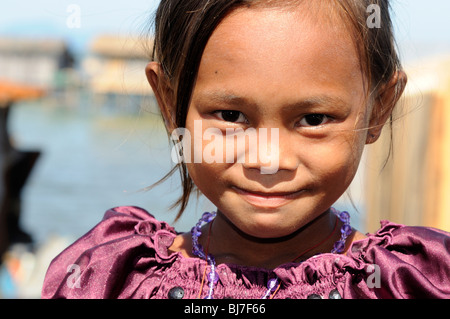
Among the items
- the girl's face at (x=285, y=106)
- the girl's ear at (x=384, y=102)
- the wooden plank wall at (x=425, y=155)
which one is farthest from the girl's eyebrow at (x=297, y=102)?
the wooden plank wall at (x=425, y=155)

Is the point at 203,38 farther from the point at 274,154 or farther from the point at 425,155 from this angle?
the point at 425,155

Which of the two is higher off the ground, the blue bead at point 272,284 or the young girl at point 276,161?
the young girl at point 276,161

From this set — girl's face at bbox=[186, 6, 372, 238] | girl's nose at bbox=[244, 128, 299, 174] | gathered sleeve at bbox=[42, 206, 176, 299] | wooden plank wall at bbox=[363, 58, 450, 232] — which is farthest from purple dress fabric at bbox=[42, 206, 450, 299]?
wooden plank wall at bbox=[363, 58, 450, 232]

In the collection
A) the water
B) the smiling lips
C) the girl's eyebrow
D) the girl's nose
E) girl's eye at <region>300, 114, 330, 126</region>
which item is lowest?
the water

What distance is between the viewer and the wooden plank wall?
3.30 meters

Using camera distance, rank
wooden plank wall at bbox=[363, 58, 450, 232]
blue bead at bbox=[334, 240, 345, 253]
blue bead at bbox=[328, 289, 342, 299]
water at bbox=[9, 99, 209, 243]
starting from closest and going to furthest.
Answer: blue bead at bbox=[328, 289, 342, 299], blue bead at bbox=[334, 240, 345, 253], wooden plank wall at bbox=[363, 58, 450, 232], water at bbox=[9, 99, 209, 243]

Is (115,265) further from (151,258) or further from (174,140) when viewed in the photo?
(174,140)

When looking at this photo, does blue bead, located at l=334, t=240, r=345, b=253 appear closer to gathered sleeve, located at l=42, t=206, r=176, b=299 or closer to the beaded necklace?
the beaded necklace

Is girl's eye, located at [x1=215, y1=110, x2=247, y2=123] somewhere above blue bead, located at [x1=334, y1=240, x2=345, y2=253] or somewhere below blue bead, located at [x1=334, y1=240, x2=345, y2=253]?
above

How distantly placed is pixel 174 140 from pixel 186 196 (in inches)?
8.4

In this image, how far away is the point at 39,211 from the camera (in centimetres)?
1214

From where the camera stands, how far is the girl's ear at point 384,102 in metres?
1.39

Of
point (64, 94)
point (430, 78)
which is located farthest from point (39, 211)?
point (64, 94)

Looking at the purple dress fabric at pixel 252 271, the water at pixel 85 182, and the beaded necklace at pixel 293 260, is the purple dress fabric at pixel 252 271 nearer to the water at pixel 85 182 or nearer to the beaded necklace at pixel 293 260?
the beaded necklace at pixel 293 260
